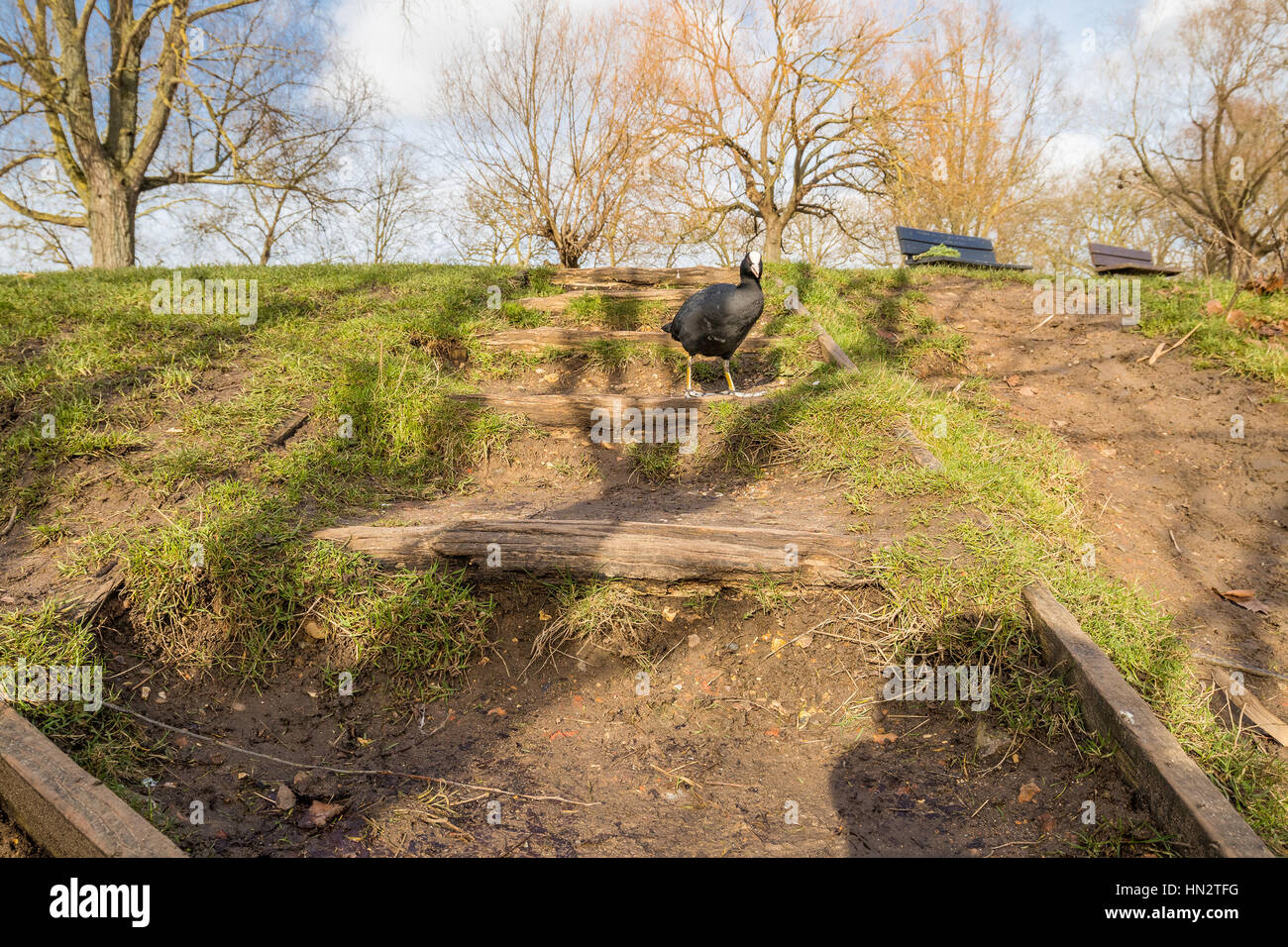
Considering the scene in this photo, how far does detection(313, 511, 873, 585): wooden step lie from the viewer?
3100mm

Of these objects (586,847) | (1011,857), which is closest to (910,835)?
(1011,857)

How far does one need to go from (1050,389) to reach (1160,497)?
159 cm

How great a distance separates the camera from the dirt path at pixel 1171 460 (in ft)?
12.0

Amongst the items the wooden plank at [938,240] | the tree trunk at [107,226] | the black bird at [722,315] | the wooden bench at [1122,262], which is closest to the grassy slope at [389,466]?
the black bird at [722,315]

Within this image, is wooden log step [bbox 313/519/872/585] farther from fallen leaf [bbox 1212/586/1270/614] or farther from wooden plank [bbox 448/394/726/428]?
fallen leaf [bbox 1212/586/1270/614]

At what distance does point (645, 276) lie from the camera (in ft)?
25.2

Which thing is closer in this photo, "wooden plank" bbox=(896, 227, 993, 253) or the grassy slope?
the grassy slope

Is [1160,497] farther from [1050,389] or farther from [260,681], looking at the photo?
[260,681]

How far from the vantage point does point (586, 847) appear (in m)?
2.15

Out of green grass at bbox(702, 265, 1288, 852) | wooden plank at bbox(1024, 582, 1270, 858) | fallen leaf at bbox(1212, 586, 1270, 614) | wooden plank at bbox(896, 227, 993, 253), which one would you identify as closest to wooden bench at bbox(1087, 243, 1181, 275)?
wooden plank at bbox(896, 227, 993, 253)

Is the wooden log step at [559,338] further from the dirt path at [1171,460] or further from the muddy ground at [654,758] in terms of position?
the muddy ground at [654,758]

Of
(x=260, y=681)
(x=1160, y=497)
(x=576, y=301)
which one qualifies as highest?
(x=576, y=301)

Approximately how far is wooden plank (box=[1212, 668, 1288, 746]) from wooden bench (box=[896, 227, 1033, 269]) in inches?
303

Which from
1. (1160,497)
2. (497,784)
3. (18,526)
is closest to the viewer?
(497,784)
